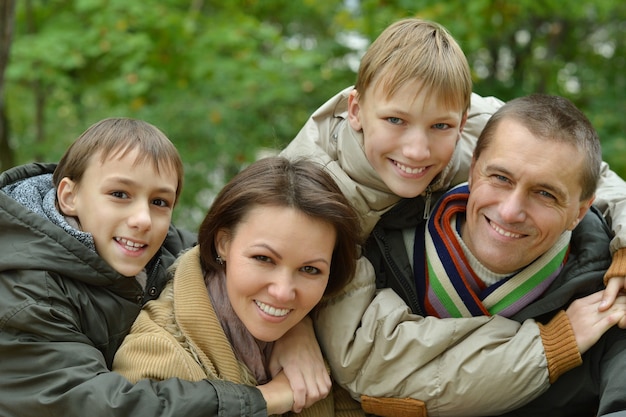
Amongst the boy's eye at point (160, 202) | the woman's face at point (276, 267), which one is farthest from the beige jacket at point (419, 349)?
the boy's eye at point (160, 202)

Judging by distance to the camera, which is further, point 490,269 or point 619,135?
point 619,135

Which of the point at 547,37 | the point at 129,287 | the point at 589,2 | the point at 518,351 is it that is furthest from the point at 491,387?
the point at 547,37

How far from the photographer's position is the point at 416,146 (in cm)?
262

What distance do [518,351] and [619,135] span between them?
5509mm

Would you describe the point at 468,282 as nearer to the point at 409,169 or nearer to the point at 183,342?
the point at 409,169

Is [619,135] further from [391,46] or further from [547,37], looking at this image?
[391,46]

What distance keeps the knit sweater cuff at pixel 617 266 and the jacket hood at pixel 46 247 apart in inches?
66.7

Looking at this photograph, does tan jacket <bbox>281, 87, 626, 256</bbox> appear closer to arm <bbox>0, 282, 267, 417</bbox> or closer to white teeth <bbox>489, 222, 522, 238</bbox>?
white teeth <bbox>489, 222, 522, 238</bbox>

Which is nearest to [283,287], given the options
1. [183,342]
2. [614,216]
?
[183,342]

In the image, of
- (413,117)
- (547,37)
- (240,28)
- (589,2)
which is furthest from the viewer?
(547,37)

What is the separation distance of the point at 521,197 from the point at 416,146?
0.42 metres

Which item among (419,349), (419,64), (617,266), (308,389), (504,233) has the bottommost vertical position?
(308,389)

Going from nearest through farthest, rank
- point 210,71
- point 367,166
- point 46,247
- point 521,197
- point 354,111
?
1. point 46,247
2. point 521,197
3. point 367,166
4. point 354,111
5. point 210,71

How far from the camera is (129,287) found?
8.04 feet
